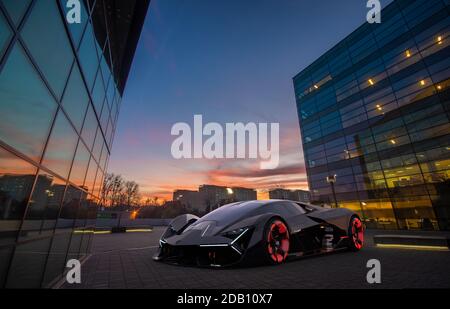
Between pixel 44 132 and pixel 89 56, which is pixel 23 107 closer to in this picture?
pixel 44 132

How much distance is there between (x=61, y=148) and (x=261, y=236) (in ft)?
13.4

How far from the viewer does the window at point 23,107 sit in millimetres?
2174

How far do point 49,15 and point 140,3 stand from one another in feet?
20.3

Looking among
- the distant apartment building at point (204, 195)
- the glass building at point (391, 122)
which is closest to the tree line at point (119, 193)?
the distant apartment building at point (204, 195)

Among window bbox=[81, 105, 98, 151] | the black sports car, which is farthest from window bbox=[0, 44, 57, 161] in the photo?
the black sports car

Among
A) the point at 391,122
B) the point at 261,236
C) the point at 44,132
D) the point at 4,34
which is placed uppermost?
the point at 391,122

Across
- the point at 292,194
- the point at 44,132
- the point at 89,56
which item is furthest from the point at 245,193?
the point at 44,132

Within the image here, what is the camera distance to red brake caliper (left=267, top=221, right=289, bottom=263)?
447 centimetres

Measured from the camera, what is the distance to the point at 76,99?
442 cm

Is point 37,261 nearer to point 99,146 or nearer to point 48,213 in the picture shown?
point 48,213

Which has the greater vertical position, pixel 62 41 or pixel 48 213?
pixel 62 41

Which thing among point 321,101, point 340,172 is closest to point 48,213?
point 340,172

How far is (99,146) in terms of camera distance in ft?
24.2

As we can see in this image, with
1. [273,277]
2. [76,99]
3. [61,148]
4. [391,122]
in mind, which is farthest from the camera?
[391,122]
